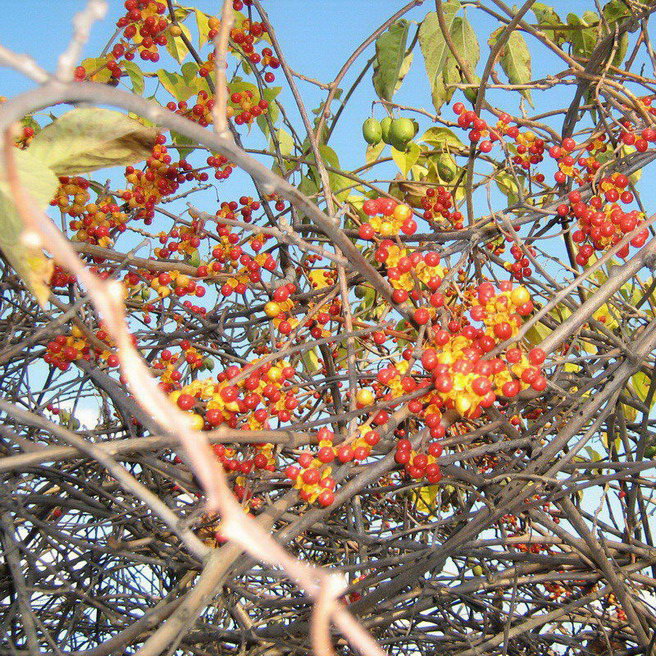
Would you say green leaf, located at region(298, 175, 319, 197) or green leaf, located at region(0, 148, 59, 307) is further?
green leaf, located at region(298, 175, 319, 197)

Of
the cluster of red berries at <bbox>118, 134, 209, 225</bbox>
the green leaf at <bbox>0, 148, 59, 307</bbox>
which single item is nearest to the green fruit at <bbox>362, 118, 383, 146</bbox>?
the cluster of red berries at <bbox>118, 134, 209, 225</bbox>

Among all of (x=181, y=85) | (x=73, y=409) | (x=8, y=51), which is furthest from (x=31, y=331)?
(x=8, y=51)

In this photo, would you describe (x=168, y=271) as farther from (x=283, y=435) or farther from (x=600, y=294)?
(x=600, y=294)

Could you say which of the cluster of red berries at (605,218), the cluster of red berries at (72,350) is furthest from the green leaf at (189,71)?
the cluster of red berries at (605,218)

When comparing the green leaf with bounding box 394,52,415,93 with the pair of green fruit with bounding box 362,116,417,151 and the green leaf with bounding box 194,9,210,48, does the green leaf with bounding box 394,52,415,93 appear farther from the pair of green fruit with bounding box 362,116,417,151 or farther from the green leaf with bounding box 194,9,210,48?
the green leaf with bounding box 194,9,210,48

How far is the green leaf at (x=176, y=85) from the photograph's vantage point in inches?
76.5

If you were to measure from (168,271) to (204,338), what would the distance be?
0.32 m

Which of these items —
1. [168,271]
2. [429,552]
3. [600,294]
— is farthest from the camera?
[168,271]

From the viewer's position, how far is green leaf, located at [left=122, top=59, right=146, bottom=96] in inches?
77.1

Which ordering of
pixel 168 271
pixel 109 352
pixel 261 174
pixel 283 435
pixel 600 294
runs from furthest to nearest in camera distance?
pixel 168 271
pixel 109 352
pixel 600 294
pixel 283 435
pixel 261 174

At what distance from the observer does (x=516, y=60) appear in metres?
1.74

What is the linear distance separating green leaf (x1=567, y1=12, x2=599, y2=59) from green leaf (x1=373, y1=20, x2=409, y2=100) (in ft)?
1.50

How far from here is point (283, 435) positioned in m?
0.94

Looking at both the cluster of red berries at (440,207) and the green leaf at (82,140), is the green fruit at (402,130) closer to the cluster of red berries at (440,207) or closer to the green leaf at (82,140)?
the cluster of red berries at (440,207)
